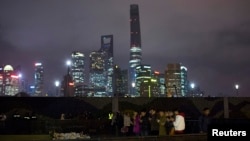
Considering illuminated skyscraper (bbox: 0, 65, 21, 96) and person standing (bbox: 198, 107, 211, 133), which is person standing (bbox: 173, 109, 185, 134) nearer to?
person standing (bbox: 198, 107, 211, 133)

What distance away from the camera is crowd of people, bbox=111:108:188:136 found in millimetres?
12945

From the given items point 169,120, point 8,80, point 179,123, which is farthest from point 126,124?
point 8,80

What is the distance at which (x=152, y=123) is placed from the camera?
649 inches

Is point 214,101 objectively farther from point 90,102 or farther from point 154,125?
point 154,125

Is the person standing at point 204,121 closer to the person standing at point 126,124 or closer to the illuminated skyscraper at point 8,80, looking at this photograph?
the person standing at point 126,124

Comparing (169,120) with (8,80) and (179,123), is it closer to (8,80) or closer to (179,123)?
(179,123)

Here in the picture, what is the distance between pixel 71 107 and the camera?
26594mm

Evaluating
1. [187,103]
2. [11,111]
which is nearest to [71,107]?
[11,111]

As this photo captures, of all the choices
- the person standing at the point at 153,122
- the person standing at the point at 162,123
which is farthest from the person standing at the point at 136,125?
the person standing at the point at 162,123

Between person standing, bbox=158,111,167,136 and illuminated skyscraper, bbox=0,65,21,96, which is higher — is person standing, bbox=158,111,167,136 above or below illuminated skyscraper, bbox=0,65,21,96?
below

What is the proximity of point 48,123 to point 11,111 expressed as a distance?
20.3ft

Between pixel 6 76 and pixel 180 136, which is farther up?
pixel 6 76

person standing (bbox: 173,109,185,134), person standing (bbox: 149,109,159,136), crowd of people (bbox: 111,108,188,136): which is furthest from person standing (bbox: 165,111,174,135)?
person standing (bbox: 173,109,185,134)

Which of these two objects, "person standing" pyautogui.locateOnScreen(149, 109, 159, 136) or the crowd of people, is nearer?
the crowd of people
